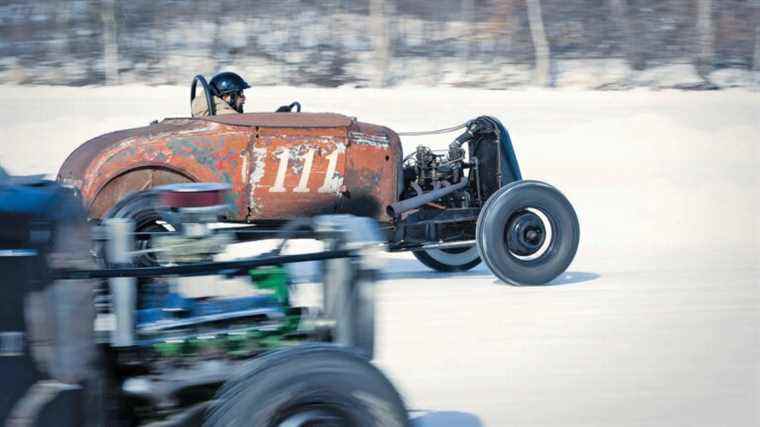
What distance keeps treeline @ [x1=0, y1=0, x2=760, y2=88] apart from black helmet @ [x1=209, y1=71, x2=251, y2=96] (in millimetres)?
9280

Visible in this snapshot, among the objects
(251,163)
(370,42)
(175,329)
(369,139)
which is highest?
(370,42)

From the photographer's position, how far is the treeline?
19312 millimetres

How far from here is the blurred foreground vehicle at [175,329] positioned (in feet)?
11.1

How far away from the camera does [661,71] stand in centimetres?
2083

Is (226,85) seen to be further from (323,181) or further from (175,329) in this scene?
(175,329)

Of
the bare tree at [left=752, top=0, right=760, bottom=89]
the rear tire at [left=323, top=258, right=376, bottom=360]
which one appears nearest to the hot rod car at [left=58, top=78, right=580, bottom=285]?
the rear tire at [left=323, top=258, right=376, bottom=360]

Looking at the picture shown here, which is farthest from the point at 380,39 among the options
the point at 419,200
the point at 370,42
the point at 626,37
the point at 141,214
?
the point at 141,214

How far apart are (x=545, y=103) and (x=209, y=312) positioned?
50.1 ft

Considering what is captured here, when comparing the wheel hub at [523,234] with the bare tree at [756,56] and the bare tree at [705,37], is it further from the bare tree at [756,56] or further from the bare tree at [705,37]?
the bare tree at [756,56]

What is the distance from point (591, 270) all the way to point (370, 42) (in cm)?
1063

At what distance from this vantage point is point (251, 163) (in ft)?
28.0

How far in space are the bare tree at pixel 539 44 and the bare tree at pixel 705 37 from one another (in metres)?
2.92

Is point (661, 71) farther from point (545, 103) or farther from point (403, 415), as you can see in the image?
point (403, 415)

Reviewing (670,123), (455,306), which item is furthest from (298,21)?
(455,306)
